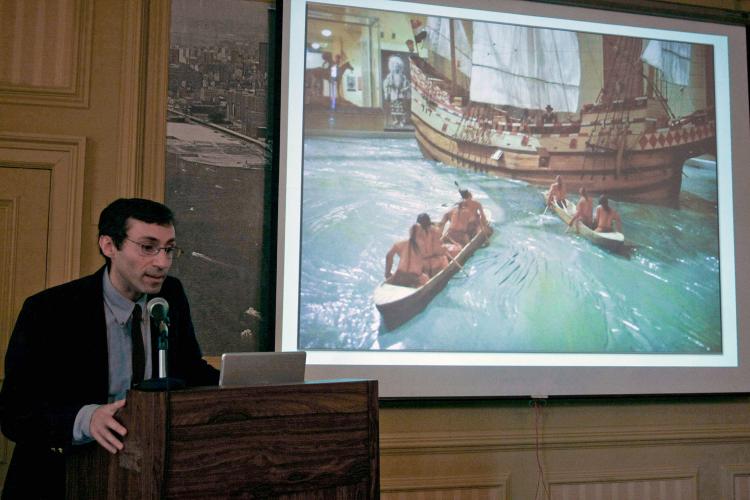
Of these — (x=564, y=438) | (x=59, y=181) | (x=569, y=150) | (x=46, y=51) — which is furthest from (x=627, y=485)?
(x=46, y=51)

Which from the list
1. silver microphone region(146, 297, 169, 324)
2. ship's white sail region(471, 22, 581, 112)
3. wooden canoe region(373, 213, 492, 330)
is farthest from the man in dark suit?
ship's white sail region(471, 22, 581, 112)

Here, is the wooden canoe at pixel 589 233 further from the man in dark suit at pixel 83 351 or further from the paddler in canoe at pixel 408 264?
the man in dark suit at pixel 83 351

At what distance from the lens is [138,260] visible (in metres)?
2.27

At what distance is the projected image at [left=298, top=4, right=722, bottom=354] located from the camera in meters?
3.69

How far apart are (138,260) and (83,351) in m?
0.30

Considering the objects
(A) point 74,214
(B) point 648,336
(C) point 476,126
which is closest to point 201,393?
(A) point 74,214

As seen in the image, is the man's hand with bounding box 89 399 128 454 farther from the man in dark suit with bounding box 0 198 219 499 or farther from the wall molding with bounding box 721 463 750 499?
the wall molding with bounding box 721 463 750 499

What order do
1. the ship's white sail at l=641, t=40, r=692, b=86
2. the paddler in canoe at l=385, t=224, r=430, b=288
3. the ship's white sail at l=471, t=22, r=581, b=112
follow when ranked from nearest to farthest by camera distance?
the paddler in canoe at l=385, t=224, r=430, b=288 → the ship's white sail at l=471, t=22, r=581, b=112 → the ship's white sail at l=641, t=40, r=692, b=86

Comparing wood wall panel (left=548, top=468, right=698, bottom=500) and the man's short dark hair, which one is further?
wood wall panel (left=548, top=468, right=698, bottom=500)

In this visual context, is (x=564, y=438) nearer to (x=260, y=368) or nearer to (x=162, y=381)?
(x=260, y=368)

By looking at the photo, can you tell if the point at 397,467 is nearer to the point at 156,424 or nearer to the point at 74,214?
the point at 74,214

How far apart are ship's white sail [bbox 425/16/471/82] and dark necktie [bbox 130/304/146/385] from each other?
7.18ft

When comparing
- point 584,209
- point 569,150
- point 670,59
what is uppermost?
point 670,59

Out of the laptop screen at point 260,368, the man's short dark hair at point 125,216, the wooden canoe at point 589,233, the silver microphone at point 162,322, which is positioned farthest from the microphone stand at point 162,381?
the wooden canoe at point 589,233
